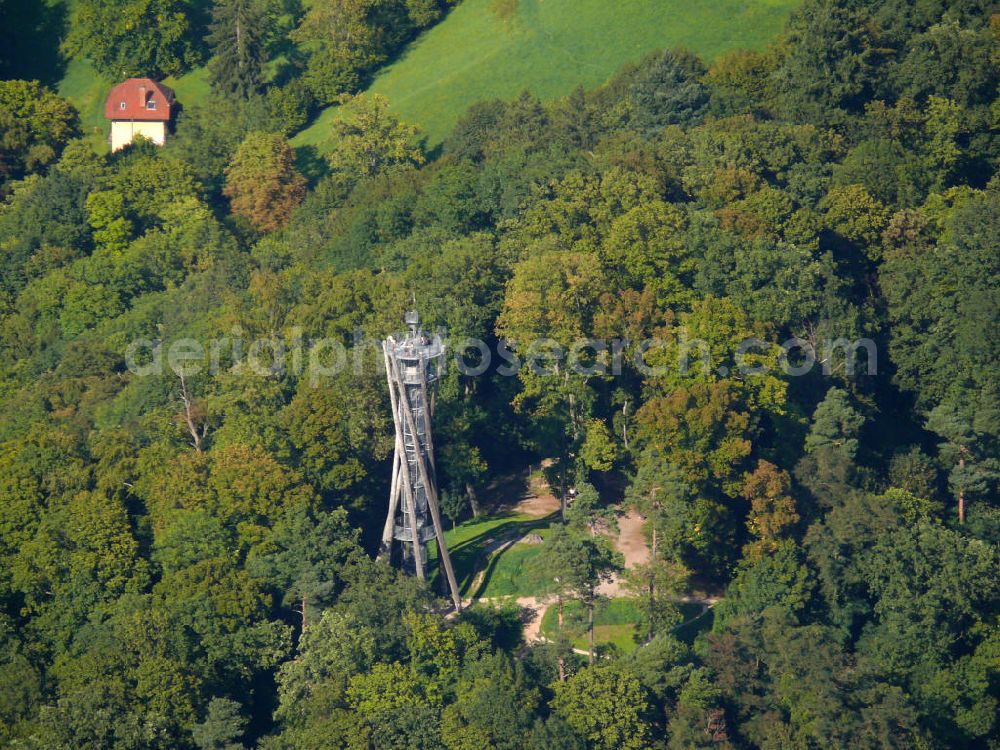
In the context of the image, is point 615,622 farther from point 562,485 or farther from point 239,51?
point 239,51

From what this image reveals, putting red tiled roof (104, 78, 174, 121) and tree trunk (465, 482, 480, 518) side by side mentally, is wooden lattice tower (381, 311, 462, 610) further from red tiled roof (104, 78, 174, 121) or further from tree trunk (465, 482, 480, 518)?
red tiled roof (104, 78, 174, 121)

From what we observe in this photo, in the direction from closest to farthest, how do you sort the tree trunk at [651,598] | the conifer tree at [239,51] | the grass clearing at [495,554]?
the tree trunk at [651,598] < the grass clearing at [495,554] < the conifer tree at [239,51]

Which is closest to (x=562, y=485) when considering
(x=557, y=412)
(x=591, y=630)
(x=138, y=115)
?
(x=557, y=412)

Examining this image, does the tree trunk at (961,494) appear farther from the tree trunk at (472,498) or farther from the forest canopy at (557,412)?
the tree trunk at (472,498)

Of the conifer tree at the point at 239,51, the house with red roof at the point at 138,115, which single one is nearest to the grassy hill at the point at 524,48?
the house with red roof at the point at 138,115

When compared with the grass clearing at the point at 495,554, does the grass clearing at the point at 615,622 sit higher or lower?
lower

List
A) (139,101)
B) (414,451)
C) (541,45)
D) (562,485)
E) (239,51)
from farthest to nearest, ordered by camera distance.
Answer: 1. (541,45)
2. (239,51)
3. (139,101)
4. (562,485)
5. (414,451)

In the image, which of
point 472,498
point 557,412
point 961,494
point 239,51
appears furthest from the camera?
point 239,51
